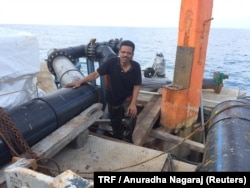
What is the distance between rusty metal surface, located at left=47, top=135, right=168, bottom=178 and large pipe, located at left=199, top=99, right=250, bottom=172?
0.75 metres

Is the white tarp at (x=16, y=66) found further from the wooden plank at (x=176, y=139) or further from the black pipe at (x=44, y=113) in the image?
the wooden plank at (x=176, y=139)

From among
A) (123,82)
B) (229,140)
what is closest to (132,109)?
(123,82)

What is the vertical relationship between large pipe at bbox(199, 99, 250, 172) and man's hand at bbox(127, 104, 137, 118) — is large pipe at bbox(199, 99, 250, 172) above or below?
above

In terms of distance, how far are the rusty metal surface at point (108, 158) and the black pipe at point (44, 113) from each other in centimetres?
47

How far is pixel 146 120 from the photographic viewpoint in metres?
5.08

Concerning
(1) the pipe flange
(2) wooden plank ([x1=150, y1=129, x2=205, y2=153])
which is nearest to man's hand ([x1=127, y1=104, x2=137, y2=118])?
(2) wooden plank ([x1=150, y1=129, x2=205, y2=153])

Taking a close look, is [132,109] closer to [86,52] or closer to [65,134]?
[65,134]

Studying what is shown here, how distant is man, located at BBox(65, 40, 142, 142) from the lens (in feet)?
13.1

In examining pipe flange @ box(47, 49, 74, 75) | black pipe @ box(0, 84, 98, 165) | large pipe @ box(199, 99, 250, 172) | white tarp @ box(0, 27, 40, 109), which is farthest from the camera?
pipe flange @ box(47, 49, 74, 75)

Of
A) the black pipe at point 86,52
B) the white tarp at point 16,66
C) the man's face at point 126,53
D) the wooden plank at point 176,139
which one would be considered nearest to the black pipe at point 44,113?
the white tarp at point 16,66

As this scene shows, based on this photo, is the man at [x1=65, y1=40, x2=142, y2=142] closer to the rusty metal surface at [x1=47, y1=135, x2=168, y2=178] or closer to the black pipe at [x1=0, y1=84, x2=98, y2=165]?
the black pipe at [x1=0, y1=84, x2=98, y2=165]

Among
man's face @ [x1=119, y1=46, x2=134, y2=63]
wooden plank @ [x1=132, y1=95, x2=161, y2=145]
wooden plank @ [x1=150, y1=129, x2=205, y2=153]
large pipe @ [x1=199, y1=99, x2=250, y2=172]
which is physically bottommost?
wooden plank @ [x1=150, y1=129, x2=205, y2=153]

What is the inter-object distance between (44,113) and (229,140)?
2016 millimetres

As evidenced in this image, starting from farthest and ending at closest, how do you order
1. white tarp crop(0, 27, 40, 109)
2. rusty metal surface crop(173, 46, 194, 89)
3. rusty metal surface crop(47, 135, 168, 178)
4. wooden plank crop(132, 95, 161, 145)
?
rusty metal surface crop(173, 46, 194, 89), wooden plank crop(132, 95, 161, 145), rusty metal surface crop(47, 135, 168, 178), white tarp crop(0, 27, 40, 109)
